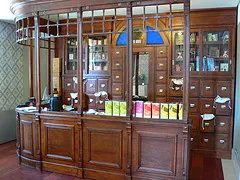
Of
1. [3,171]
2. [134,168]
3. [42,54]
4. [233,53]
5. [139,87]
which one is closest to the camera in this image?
[134,168]

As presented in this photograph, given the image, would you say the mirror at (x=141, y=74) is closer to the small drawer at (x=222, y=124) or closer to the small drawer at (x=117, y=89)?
the small drawer at (x=117, y=89)

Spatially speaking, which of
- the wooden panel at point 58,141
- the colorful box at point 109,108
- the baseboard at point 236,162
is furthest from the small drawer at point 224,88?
the wooden panel at point 58,141

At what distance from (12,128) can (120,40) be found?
10.2 feet

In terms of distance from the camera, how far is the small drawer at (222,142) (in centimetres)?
403

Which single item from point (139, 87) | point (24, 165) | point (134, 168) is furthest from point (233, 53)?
point (24, 165)

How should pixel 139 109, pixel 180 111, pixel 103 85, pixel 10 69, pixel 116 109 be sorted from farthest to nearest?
1. pixel 10 69
2. pixel 103 85
3. pixel 116 109
4. pixel 139 109
5. pixel 180 111

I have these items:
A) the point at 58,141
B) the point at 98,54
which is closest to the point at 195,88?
the point at 98,54

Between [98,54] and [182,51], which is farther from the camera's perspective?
[98,54]

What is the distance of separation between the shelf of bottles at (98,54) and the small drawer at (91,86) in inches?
7.2

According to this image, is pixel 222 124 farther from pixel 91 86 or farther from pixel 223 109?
pixel 91 86

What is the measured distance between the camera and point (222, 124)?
403cm

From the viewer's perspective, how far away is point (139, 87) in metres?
4.44

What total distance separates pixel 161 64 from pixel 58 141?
7.48 ft

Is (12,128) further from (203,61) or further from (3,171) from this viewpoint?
(203,61)
